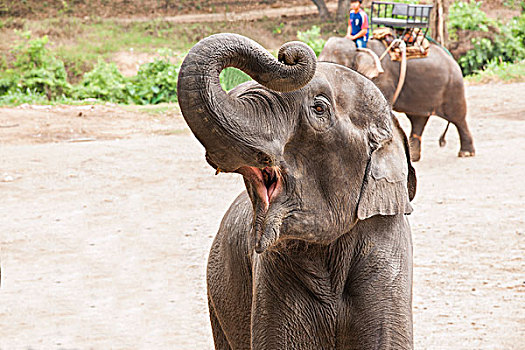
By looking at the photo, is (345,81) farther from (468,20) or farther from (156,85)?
(468,20)

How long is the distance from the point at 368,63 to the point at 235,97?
724 centimetres

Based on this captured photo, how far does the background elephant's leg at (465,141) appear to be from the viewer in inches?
359

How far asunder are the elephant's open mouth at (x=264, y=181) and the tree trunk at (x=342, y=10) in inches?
886

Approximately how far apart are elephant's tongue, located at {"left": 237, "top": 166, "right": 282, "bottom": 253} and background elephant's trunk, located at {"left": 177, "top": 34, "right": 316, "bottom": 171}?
69 mm

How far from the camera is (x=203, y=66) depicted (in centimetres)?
172

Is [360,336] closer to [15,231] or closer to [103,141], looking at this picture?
[15,231]

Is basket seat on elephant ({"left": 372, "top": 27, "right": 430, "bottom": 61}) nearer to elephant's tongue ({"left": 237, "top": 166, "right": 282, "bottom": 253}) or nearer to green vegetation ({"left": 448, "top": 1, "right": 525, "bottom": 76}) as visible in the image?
green vegetation ({"left": 448, "top": 1, "right": 525, "bottom": 76})

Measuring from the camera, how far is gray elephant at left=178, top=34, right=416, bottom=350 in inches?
70.1

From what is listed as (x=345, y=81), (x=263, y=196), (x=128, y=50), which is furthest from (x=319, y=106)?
(x=128, y=50)

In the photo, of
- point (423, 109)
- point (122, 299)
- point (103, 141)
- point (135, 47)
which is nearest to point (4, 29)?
point (135, 47)

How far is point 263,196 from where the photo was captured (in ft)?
6.23

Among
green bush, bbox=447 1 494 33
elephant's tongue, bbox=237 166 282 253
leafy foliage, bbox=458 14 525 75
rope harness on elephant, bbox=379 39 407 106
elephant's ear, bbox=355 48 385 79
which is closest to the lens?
elephant's tongue, bbox=237 166 282 253

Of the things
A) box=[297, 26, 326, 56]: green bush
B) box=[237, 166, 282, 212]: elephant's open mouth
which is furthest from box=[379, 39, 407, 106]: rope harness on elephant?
box=[237, 166, 282, 212]: elephant's open mouth

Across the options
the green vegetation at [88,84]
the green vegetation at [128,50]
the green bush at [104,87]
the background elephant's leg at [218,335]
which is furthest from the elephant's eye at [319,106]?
the green bush at [104,87]
